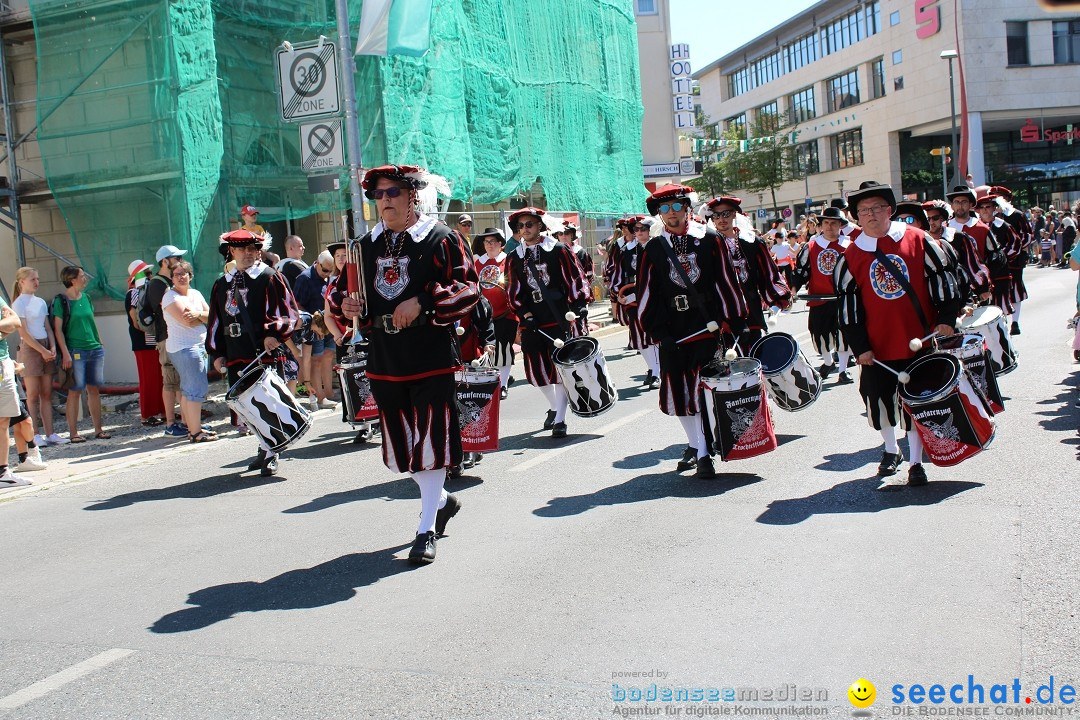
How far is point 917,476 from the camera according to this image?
697 centimetres

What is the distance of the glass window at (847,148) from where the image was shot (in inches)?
2452

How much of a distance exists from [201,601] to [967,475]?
15.8 ft

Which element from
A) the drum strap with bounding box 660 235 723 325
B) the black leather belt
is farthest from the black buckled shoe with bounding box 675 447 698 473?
the black leather belt

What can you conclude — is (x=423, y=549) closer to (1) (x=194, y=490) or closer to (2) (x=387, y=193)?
(2) (x=387, y=193)

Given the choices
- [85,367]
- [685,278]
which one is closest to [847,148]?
[85,367]

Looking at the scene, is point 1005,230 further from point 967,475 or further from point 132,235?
point 132,235

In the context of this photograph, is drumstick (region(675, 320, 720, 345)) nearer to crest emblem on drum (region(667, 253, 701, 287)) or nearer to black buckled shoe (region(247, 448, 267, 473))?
crest emblem on drum (region(667, 253, 701, 287))

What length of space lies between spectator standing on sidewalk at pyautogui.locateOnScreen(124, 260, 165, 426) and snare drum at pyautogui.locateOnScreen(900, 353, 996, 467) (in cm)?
828

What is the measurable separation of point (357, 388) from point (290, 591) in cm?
411

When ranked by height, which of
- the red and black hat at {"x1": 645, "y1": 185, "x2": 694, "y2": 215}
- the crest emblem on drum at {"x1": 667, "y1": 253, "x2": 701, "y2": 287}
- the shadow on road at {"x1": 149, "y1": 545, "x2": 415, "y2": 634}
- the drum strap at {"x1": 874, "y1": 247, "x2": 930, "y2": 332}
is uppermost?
the red and black hat at {"x1": 645, "y1": 185, "x2": 694, "y2": 215}

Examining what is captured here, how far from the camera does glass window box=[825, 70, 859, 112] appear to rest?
204ft

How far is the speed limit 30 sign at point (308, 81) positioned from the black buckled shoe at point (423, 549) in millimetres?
9108

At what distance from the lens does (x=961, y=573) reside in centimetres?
519

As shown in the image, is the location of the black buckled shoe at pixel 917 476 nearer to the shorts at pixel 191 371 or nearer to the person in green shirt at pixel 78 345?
the shorts at pixel 191 371
